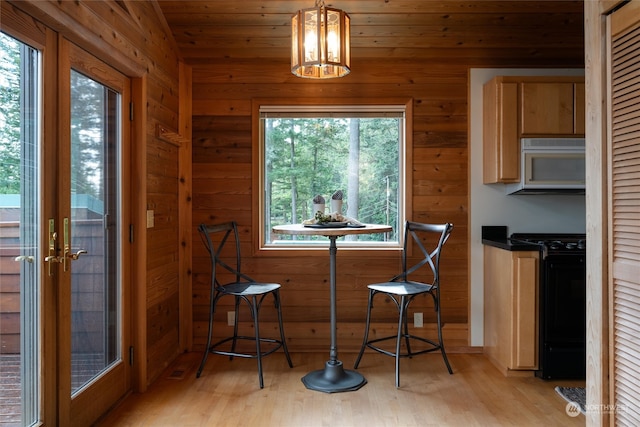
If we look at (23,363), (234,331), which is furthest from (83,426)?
(234,331)

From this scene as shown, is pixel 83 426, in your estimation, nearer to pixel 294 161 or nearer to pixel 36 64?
pixel 36 64

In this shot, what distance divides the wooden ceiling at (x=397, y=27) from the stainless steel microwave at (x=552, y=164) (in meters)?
0.76

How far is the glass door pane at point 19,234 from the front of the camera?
183 centimetres

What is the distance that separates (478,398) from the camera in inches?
112

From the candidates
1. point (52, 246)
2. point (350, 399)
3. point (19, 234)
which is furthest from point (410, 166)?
point (19, 234)

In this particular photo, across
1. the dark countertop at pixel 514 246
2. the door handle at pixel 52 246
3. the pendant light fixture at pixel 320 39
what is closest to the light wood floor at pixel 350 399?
the dark countertop at pixel 514 246

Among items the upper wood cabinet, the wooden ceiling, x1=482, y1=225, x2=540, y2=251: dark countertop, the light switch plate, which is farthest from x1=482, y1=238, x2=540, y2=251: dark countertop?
the wooden ceiling

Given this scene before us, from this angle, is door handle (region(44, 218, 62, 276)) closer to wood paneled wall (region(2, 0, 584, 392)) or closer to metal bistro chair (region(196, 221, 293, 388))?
Result: metal bistro chair (region(196, 221, 293, 388))

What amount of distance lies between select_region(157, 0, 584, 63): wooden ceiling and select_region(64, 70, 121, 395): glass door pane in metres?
1.02

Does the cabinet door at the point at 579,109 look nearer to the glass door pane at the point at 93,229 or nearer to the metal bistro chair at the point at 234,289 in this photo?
the metal bistro chair at the point at 234,289

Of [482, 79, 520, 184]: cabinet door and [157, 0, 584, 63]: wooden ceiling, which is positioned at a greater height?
[157, 0, 584, 63]: wooden ceiling

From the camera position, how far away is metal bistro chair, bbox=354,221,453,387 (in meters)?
3.07

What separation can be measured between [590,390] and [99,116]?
269 centimetres

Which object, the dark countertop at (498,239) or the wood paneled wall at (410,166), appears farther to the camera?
the wood paneled wall at (410,166)
